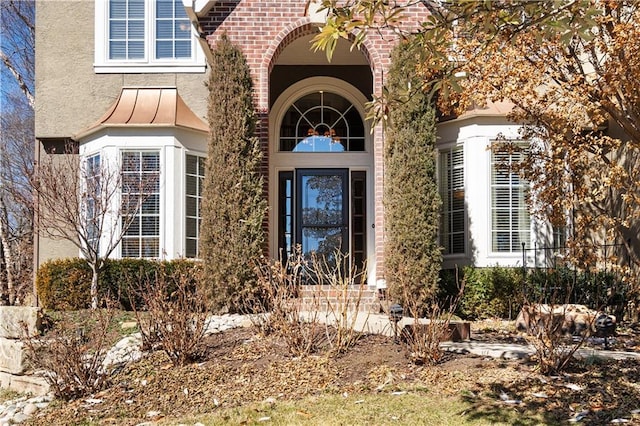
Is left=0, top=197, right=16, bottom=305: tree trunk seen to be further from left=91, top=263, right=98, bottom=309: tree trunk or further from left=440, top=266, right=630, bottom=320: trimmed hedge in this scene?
left=440, top=266, right=630, bottom=320: trimmed hedge

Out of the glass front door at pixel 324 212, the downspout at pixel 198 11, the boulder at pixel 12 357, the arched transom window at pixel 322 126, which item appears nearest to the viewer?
the boulder at pixel 12 357

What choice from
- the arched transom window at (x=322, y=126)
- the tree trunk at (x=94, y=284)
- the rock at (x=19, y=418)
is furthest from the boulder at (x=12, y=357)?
the arched transom window at (x=322, y=126)

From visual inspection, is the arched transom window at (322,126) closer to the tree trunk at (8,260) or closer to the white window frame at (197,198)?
the white window frame at (197,198)

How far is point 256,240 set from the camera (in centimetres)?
1062

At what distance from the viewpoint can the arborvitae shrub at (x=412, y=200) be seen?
35.6 feet

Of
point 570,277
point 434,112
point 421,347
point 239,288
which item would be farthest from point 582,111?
point 239,288

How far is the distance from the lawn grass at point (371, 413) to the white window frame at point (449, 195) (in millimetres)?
6159

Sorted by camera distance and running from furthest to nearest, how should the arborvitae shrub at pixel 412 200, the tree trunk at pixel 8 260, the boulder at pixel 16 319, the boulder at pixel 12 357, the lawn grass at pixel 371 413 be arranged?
1. the tree trunk at pixel 8 260
2. the arborvitae shrub at pixel 412 200
3. the boulder at pixel 16 319
4. the boulder at pixel 12 357
5. the lawn grass at pixel 371 413

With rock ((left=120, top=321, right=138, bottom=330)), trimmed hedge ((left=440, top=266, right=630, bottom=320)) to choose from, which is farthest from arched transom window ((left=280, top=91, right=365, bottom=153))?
rock ((left=120, top=321, right=138, bottom=330))

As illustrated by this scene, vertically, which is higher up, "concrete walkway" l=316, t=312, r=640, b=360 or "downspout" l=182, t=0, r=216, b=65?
"downspout" l=182, t=0, r=216, b=65

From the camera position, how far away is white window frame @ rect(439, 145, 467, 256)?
40.3ft

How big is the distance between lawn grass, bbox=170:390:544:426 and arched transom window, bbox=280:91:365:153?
26.8 ft

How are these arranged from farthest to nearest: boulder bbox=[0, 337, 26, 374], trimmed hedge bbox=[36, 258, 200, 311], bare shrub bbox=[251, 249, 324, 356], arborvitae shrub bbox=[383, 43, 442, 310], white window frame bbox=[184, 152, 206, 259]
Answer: white window frame bbox=[184, 152, 206, 259], trimmed hedge bbox=[36, 258, 200, 311], arborvitae shrub bbox=[383, 43, 442, 310], boulder bbox=[0, 337, 26, 374], bare shrub bbox=[251, 249, 324, 356]

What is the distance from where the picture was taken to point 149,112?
1312 cm
